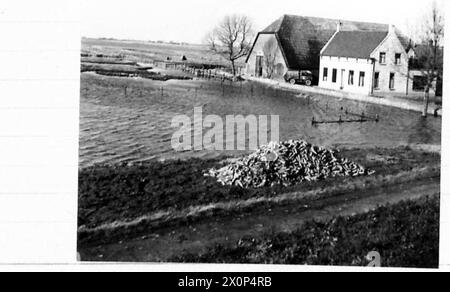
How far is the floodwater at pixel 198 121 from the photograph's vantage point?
20.7 feet

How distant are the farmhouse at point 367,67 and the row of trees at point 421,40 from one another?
0.72 ft

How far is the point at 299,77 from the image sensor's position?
6805 millimetres

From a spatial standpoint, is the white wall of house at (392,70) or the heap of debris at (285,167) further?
the white wall of house at (392,70)

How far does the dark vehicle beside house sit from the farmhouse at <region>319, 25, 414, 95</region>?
0.50ft

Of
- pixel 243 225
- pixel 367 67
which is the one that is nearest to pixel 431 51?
pixel 367 67

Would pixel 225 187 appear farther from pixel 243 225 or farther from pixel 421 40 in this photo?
pixel 421 40

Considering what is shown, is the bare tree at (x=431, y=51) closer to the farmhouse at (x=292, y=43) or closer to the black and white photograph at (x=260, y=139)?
Result: the black and white photograph at (x=260, y=139)

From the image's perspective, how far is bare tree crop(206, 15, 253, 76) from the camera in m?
6.41

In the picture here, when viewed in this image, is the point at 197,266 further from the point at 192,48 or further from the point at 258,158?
the point at 192,48

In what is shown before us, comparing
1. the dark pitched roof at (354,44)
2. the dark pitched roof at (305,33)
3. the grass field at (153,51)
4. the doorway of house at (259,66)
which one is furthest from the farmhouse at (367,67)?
the grass field at (153,51)

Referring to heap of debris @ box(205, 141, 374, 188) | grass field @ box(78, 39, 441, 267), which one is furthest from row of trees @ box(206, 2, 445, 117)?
heap of debris @ box(205, 141, 374, 188)

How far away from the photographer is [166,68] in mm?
6809
